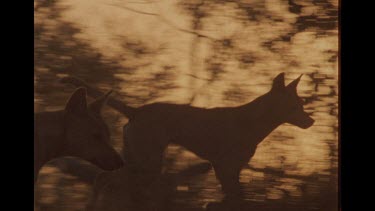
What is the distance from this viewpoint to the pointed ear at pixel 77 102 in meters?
1.71

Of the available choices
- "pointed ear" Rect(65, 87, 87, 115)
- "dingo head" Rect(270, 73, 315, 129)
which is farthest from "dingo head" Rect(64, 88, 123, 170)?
"dingo head" Rect(270, 73, 315, 129)

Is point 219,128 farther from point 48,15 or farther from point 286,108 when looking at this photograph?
point 48,15

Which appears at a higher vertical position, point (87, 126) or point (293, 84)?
point (293, 84)

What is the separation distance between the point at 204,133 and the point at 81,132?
0.46 meters

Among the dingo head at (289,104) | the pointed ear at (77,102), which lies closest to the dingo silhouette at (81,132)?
the pointed ear at (77,102)

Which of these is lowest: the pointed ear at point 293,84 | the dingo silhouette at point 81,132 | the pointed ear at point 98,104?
the dingo silhouette at point 81,132

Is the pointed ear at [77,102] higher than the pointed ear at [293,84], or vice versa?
the pointed ear at [293,84]

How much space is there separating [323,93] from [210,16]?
0.52m

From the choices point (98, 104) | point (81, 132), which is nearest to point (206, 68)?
point (98, 104)

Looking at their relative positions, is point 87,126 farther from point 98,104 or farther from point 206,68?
point 206,68

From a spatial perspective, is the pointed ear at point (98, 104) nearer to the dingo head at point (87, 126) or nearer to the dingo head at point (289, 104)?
the dingo head at point (87, 126)

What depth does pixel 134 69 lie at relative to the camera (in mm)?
1729

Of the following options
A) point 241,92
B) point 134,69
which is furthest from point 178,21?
point 241,92

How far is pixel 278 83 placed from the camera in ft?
5.64
